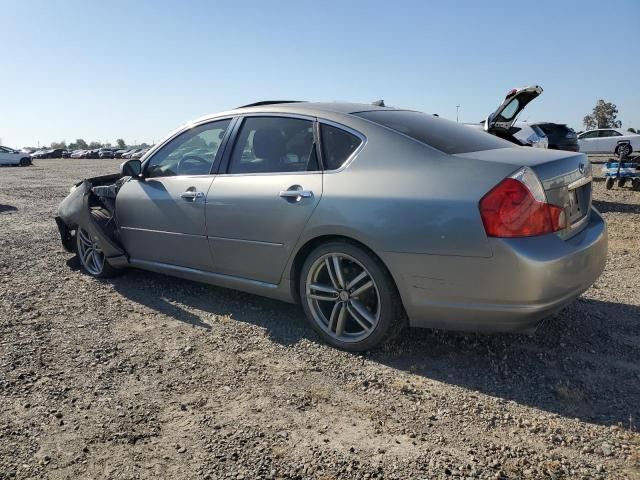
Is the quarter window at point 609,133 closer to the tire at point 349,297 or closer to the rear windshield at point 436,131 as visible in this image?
the rear windshield at point 436,131

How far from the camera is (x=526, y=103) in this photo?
32.3 ft

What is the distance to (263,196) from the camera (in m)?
3.60

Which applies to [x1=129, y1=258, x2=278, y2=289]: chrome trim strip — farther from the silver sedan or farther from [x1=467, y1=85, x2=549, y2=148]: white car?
[x1=467, y1=85, x2=549, y2=148]: white car

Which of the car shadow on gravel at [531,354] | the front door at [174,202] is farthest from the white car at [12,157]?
the car shadow on gravel at [531,354]

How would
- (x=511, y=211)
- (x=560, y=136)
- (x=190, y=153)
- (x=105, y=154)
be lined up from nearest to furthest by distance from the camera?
1. (x=511, y=211)
2. (x=190, y=153)
3. (x=560, y=136)
4. (x=105, y=154)

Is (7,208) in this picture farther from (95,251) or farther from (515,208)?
(515,208)

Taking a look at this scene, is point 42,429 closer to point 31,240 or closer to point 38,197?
point 31,240

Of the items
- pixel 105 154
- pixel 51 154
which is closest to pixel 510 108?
pixel 105 154

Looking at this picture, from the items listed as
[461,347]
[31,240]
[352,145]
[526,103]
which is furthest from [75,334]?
[526,103]

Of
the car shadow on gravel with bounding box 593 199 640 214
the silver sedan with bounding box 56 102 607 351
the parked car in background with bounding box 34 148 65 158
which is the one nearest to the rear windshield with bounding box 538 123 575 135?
the car shadow on gravel with bounding box 593 199 640 214

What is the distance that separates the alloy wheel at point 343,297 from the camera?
129 inches

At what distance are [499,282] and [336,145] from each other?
1.39 metres

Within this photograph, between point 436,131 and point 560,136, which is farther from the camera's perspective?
point 560,136

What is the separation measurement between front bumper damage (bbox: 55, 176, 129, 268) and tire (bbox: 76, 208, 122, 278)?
8 centimetres
